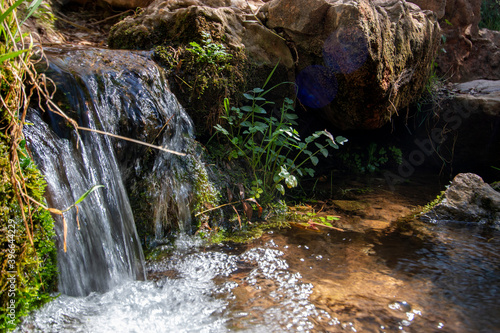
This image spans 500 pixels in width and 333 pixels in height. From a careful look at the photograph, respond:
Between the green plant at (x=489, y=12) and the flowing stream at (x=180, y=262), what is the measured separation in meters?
7.69

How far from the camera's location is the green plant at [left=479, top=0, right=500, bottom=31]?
8.30m

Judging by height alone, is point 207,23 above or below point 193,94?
above

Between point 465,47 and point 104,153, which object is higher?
point 465,47

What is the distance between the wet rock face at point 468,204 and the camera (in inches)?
124

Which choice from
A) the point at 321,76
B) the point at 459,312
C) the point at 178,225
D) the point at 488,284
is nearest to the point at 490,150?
the point at 321,76

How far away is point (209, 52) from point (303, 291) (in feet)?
7.00

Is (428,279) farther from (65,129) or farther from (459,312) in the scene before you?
(65,129)

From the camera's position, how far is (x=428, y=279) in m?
2.12

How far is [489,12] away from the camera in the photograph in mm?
8430

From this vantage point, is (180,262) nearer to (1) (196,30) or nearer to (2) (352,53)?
(1) (196,30)

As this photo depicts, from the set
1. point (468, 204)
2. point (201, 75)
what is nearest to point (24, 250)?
point (201, 75)

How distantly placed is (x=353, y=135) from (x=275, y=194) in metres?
2.00

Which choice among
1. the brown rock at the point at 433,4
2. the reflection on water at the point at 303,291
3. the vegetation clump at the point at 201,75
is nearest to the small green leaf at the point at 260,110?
the vegetation clump at the point at 201,75

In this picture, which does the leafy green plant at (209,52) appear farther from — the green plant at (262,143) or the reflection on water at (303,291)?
the reflection on water at (303,291)
